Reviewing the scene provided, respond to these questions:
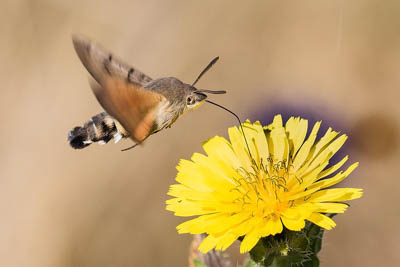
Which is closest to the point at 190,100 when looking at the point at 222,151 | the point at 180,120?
the point at 222,151

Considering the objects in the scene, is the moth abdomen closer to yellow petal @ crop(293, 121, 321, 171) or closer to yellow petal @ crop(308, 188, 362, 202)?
yellow petal @ crop(293, 121, 321, 171)

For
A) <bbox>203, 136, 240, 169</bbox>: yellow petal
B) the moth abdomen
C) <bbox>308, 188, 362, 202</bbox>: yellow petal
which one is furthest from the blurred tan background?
<bbox>308, 188, 362, 202</bbox>: yellow petal

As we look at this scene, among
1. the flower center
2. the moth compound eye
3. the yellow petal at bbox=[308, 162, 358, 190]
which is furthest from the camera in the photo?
the moth compound eye

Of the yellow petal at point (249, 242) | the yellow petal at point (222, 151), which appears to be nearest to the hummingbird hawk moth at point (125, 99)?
the yellow petal at point (222, 151)

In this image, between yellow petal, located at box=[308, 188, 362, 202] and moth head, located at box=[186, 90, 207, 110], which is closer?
yellow petal, located at box=[308, 188, 362, 202]

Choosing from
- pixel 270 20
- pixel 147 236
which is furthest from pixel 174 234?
pixel 270 20

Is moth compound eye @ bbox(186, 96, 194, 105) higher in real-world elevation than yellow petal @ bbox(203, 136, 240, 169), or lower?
higher

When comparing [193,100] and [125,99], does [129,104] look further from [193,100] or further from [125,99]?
[193,100]

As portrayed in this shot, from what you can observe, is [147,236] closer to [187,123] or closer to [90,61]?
[187,123]
